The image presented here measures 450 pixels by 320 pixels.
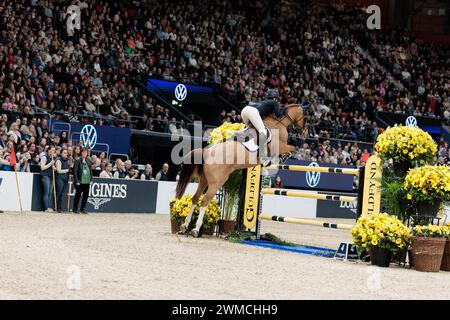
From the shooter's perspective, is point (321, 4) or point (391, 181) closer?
point (391, 181)

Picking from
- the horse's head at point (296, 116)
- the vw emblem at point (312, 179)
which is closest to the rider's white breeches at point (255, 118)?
the horse's head at point (296, 116)

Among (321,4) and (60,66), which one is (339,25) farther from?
(60,66)

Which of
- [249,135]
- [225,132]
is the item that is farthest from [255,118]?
[225,132]

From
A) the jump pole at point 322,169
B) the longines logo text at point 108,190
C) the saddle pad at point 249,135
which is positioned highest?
the saddle pad at point 249,135

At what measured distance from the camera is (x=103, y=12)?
90.1ft

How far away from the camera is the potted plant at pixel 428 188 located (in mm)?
10602

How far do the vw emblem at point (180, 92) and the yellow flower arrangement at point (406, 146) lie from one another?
1721 centimetres

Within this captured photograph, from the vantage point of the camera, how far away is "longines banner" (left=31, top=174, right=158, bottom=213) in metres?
20.1

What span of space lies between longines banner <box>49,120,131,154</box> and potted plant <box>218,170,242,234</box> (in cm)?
851

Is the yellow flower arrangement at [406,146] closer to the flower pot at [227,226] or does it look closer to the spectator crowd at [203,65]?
the spectator crowd at [203,65]

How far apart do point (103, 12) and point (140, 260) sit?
19132mm

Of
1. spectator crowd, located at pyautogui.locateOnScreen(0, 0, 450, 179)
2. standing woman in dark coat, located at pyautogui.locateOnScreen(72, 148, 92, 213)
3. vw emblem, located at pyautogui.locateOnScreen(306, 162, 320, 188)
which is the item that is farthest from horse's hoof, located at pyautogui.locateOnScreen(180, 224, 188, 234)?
vw emblem, located at pyautogui.locateOnScreen(306, 162, 320, 188)

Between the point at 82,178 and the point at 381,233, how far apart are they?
9.88 m
